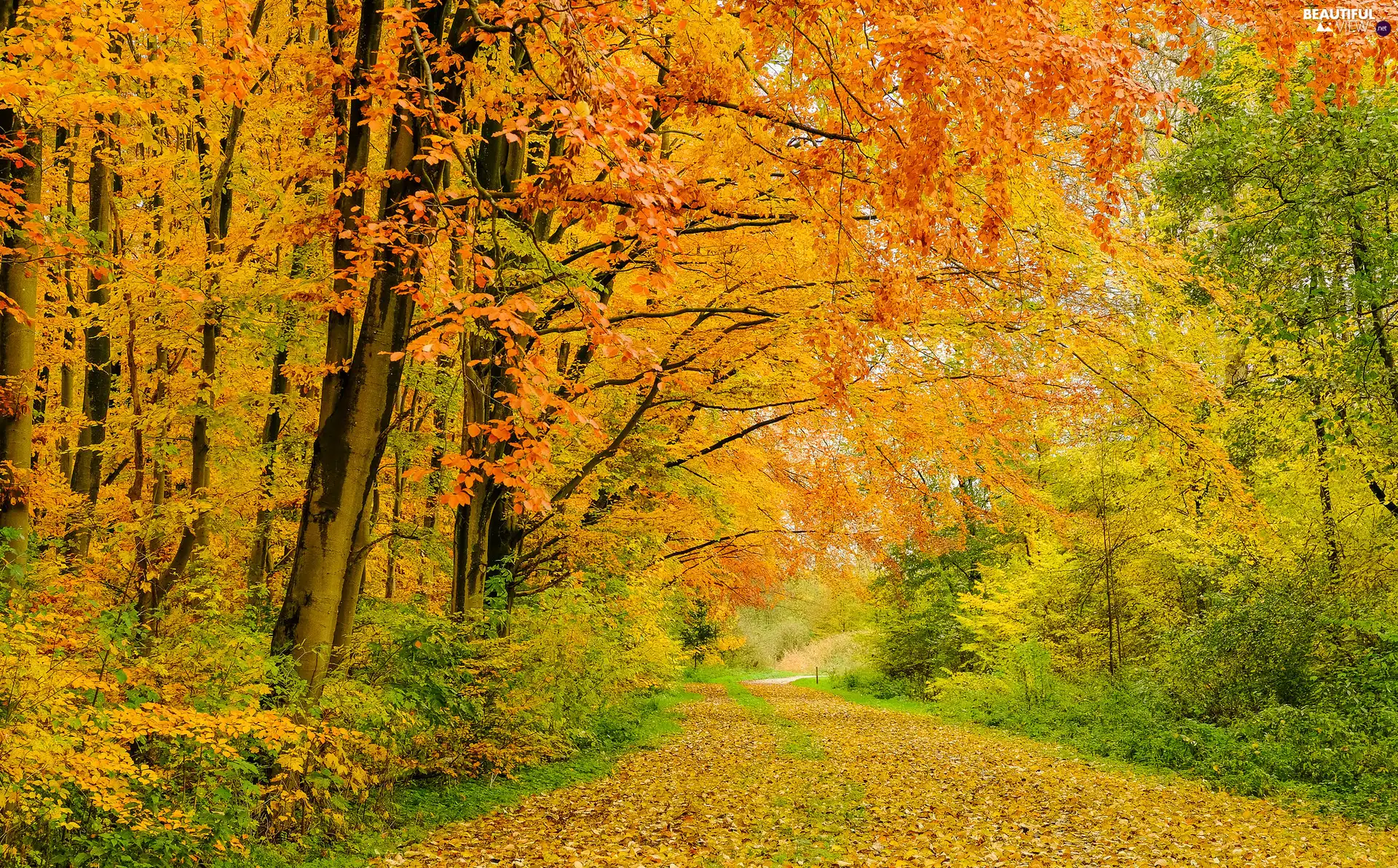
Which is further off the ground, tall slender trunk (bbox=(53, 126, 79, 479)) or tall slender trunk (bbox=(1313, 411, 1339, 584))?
tall slender trunk (bbox=(53, 126, 79, 479))

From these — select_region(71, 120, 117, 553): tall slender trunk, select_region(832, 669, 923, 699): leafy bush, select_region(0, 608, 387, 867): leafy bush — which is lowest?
select_region(832, 669, 923, 699): leafy bush

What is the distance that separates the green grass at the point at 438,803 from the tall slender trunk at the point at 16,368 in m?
3.28

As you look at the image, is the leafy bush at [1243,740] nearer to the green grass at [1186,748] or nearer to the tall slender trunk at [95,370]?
the green grass at [1186,748]

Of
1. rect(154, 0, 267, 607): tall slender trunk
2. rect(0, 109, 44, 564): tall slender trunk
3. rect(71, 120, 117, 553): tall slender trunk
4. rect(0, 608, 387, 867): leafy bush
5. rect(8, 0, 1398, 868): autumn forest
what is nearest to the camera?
rect(0, 608, 387, 867): leafy bush

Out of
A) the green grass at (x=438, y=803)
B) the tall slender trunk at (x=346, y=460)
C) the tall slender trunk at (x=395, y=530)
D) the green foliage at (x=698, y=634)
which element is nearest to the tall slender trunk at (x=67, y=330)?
the tall slender trunk at (x=395, y=530)

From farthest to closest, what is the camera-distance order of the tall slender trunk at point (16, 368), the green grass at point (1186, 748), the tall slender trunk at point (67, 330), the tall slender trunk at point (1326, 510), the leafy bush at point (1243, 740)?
the tall slender trunk at point (1326, 510) → the tall slender trunk at point (67, 330) → the leafy bush at point (1243, 740) → the green grass at point (1186, 748) → the tall slender trunk at point (16, 368)

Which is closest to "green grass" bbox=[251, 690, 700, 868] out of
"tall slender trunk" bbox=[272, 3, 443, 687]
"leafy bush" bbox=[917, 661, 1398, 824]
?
"tall slender trunk" bbox=[272, 3, 443, 687]

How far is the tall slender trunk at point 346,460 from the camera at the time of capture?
20.9 feet

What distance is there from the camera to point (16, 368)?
23.4 ft

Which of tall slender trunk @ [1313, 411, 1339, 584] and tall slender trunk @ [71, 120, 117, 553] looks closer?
tall slender trunk @ [71, 120, 117, 553]

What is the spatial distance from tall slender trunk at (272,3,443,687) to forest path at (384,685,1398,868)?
1.85 metres

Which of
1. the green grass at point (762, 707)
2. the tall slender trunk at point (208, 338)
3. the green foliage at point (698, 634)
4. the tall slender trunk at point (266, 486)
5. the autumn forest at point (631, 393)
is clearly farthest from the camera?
the green foliage at point (698, 634)

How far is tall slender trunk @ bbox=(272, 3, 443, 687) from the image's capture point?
6.36 metres

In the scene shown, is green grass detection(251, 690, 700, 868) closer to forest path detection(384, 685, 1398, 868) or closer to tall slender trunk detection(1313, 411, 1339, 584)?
forest path detection(384, 685, 1398, 868)
